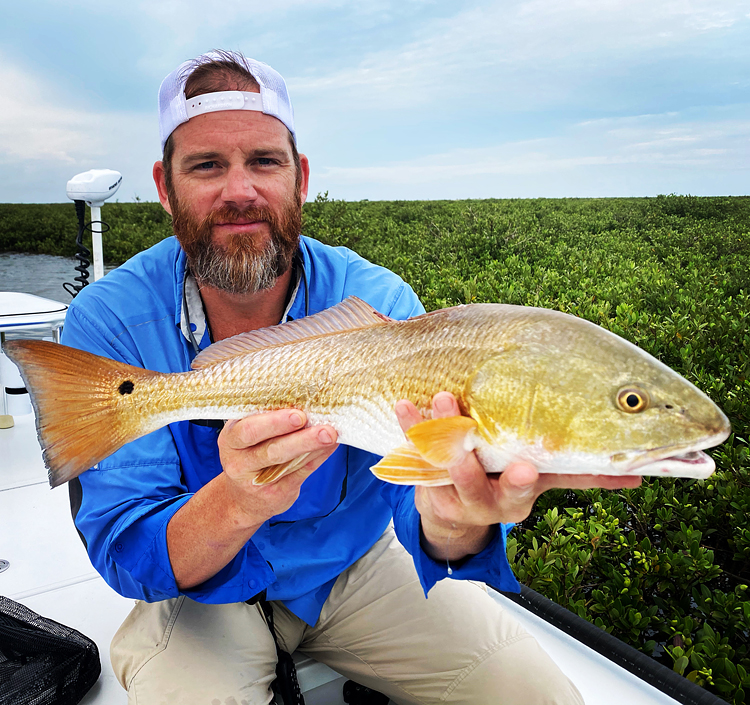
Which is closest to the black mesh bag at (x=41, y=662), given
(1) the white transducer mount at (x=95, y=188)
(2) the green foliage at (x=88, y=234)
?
(1) the white transducer mount at (x=95, y=188)

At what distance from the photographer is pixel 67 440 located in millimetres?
1822

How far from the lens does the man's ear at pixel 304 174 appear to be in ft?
9.89

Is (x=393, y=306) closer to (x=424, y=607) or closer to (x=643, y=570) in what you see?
(x=424, y=607)

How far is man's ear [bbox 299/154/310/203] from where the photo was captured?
3014mm

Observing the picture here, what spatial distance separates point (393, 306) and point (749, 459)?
246cm

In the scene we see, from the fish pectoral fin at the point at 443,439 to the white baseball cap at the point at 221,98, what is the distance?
180 cm

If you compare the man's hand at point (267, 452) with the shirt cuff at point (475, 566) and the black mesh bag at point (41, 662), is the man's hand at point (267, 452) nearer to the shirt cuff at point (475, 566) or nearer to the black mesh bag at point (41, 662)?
the shirt cuff at point (475, 566)

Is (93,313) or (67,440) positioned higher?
(93,313)

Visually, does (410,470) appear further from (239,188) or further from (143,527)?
(239,188)

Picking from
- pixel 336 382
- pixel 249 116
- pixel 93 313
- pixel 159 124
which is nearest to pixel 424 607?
pixel 336 382

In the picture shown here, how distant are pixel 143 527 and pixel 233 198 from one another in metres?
1.36

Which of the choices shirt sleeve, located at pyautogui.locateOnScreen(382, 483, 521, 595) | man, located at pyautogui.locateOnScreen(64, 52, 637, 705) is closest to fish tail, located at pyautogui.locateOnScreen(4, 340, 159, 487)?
man, located at pyautogui.locateOnScreen(64, 52, 637, 705)

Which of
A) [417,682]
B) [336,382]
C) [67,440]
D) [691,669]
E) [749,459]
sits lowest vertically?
[691,669]

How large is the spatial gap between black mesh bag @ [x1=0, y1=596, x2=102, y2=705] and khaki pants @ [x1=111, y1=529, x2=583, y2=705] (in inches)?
7.4
